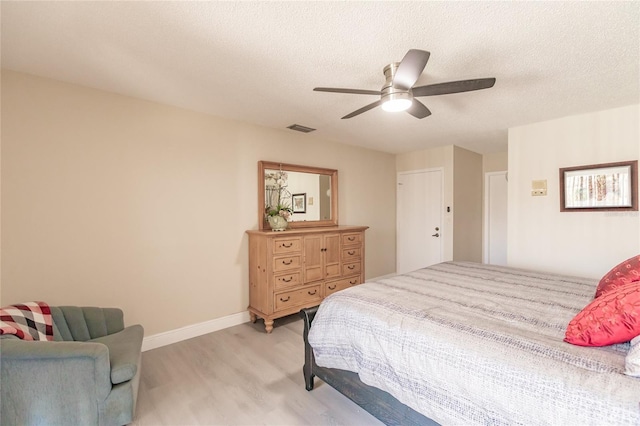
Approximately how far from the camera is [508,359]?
44.3 inches

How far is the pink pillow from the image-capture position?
3.62ft

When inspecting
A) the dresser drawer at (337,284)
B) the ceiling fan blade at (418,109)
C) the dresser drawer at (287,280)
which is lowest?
the dresser drawer at (337,284)

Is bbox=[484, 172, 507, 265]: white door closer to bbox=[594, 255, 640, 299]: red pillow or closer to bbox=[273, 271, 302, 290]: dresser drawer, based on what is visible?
bbox=[594, 255, 640, 299]: red pillow

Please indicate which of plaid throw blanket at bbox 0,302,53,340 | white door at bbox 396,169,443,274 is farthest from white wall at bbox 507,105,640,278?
plaid throw blanket at bbox 0,302,53,340

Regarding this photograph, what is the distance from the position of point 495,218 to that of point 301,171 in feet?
11.4

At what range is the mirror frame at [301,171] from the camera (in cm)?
342

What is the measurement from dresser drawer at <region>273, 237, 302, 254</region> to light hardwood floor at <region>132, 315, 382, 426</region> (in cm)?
89

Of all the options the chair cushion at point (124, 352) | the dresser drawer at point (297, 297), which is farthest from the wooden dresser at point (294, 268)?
the chair cushion at point (124, 352)

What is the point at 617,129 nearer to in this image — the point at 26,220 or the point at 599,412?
the point at 599,412

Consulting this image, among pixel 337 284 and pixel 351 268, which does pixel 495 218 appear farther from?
pixel 337 284

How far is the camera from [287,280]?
3131 mm

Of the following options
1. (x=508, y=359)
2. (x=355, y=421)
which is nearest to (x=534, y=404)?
(x=508, y=359)

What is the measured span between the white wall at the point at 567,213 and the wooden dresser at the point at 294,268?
2092 mm

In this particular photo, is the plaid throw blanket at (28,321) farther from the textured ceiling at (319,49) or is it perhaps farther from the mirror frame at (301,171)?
the mirror frame at (301,171)
